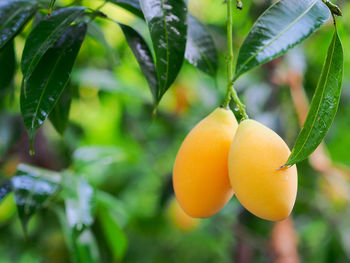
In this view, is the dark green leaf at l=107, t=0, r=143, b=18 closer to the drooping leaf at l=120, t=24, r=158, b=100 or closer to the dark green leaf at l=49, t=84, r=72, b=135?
the drooping leaf at l=120, t=24, r=158, b=100

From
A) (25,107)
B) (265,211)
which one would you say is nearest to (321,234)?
(265,211)

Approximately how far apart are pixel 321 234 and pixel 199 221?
21.1 inches

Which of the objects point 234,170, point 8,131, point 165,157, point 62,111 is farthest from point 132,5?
point 165,157

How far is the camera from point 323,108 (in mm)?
474

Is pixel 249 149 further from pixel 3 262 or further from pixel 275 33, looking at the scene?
pixel 3 262

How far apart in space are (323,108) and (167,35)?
0.64 feet

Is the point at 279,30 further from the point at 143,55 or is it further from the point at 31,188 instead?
the point at 31,188

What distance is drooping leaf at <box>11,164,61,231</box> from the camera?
69 centimetres

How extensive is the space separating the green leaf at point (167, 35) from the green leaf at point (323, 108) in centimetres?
16

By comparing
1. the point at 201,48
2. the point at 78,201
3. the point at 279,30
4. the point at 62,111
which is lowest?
the point at 78,201

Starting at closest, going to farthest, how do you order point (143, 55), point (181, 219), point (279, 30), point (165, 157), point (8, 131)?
point (279, 30)
point (143, 55)
point (8, 131)
point (181, 219)
point (165, 157)

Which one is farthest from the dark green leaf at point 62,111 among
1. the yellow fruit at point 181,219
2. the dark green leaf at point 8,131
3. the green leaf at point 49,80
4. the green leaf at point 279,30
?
the yellow fruit at point 181,219

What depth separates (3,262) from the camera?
1.39 m

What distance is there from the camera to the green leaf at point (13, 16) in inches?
23.2
